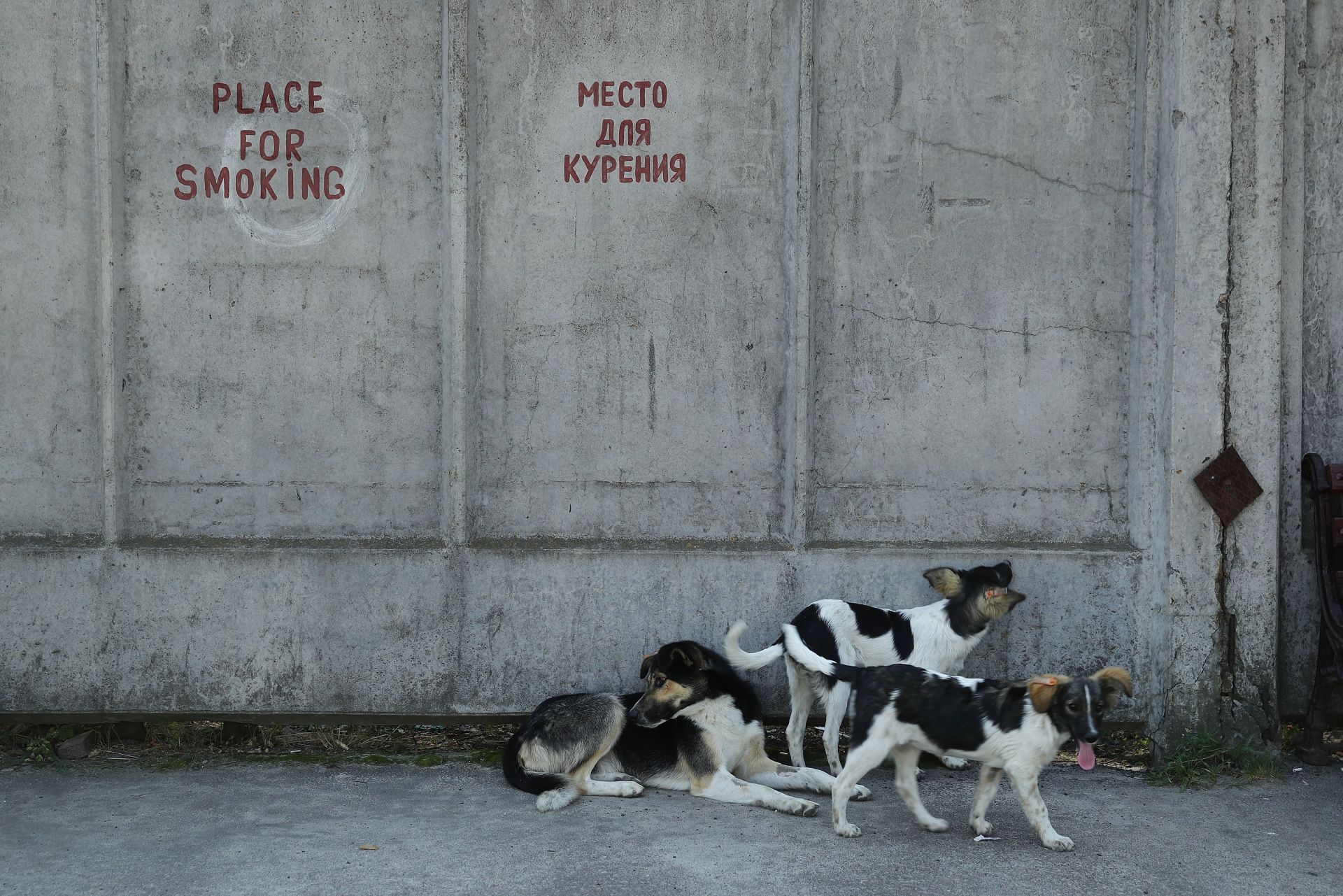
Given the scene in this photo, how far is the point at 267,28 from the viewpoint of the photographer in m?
5.89

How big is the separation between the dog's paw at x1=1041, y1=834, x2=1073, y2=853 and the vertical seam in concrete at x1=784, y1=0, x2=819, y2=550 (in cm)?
184

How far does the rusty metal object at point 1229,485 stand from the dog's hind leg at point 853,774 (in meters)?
2.15

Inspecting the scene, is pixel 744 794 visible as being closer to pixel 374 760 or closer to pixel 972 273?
pixel 374 760

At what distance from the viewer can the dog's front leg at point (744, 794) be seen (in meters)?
5.03

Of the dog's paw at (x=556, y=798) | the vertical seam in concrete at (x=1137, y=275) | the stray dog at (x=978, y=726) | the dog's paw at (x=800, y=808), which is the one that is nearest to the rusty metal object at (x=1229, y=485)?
the vertical seam in concrete at (x=1137, y=275)

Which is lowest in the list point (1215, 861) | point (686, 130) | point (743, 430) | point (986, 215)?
point (1215, 861)

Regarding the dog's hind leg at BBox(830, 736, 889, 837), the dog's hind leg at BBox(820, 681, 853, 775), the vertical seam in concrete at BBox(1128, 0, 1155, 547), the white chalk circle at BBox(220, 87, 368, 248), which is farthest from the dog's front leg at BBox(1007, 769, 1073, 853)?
the white chalk circle at BBox(220, 87, 368, 248)

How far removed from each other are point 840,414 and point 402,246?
7.61 ft

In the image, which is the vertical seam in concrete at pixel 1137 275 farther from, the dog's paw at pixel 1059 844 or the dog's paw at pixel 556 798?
the dog's paw at pixel 556 798

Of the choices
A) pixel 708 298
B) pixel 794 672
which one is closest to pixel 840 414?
pixel 708 298

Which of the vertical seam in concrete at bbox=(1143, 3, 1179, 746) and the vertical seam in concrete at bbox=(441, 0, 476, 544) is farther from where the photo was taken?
the vertical seam in concrete at bbox=(441, 0, 476, 544)

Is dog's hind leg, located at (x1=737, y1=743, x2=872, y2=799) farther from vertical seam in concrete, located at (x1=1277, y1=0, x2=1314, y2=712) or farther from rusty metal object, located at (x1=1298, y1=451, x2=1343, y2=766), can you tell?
vertical seam in concrete, located at (x1=1277, y1=0, x2=1314, y2=712)

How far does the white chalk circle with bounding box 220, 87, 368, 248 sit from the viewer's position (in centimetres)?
593

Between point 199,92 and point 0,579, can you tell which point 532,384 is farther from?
point 0,579
